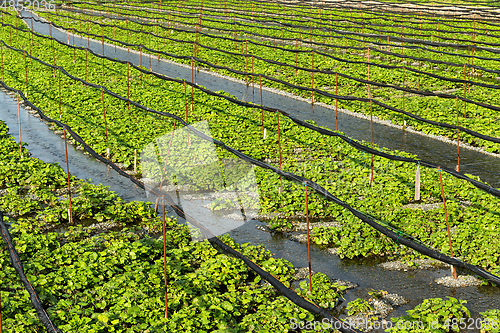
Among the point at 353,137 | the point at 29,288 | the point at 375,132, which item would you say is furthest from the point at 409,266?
the point at 375,132

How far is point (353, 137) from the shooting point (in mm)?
14516

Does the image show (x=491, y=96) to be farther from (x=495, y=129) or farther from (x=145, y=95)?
(x=145, y=95)

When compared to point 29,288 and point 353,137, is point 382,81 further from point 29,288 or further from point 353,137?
point 29,288

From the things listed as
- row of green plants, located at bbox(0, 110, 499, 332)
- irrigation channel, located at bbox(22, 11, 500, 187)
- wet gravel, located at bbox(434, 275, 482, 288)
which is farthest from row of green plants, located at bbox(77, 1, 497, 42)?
row of green plants, located at bbox(0, 110, 499, 332)

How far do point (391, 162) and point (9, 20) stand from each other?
35768mm

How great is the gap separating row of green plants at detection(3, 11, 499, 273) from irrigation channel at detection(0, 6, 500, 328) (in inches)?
16.4

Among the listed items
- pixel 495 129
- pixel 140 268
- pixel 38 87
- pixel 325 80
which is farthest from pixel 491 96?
pixel 38 87

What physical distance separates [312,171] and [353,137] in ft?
11.4

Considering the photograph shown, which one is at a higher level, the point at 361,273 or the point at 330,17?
the point at 330,17

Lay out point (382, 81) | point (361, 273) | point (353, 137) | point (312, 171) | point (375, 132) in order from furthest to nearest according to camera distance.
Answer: point (382, 81), point (375, 132), point (353, 137), point (312, 171), point (361, 273)

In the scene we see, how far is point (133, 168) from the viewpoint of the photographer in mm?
12742

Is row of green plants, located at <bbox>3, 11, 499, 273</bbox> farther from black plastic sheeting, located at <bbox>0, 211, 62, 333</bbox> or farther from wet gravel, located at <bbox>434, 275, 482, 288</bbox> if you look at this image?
black plastic sheeting, located at <bbox>0, 211, 62, 333</bbox>

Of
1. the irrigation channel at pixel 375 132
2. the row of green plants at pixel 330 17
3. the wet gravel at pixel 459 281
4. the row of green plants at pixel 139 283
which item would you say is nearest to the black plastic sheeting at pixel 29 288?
the row of green plants at pixel 139 283

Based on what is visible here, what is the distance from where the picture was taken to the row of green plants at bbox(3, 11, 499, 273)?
8703 mm
